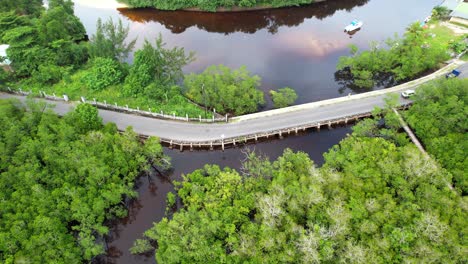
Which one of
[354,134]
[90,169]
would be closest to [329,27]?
[354,134]

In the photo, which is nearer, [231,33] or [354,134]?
[354,134]

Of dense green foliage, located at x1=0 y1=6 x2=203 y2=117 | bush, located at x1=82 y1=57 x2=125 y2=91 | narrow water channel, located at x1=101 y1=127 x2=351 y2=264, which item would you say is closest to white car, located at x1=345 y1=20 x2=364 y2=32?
narrow water channel, located at x1=101 y1=127 x2=351 y2=264

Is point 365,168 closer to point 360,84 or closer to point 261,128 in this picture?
point 261,128

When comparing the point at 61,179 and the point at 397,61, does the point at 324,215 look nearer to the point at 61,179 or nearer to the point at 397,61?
the point at 61,179

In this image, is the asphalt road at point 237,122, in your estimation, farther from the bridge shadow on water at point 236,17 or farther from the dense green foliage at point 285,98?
the bridge shadow on water at point 236,17

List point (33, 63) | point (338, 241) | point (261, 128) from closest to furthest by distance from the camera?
point (338, 241) → point (261, 128) → point (33, 63)

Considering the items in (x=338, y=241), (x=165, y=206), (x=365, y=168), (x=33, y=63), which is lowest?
(x=165, y=206)

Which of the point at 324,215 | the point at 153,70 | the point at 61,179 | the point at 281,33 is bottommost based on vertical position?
the point at 61,179

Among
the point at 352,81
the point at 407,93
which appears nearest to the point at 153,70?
the point at 352,81
